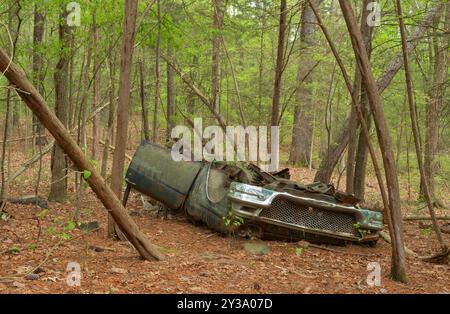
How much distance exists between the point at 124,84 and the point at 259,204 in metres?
2.39

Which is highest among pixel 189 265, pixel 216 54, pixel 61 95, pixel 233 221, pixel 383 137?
pixel 216 54

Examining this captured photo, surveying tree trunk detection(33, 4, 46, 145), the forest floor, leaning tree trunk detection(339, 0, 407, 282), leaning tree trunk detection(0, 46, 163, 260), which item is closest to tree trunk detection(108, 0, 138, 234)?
the forest floor

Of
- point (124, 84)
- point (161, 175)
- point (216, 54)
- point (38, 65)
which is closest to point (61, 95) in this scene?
point (38, 65)

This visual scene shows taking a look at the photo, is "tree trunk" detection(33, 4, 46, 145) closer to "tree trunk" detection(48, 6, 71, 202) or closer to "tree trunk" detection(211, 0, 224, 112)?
"tree trunk" detection(48, 6, 71, 202)

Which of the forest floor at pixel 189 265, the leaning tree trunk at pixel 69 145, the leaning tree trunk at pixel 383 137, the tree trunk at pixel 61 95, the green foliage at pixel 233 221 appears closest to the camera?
the leaning tree trunk at pixel 69 145

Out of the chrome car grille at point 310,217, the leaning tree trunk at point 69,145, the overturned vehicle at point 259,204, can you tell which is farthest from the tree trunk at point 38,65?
the chrome car grille at point 310,217

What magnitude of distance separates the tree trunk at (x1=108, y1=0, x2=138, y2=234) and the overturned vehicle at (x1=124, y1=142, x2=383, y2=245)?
1484mm

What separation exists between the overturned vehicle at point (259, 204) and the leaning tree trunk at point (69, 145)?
152 centimetres

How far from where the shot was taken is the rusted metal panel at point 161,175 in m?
7.36

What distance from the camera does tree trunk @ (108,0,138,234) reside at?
19.1 ft

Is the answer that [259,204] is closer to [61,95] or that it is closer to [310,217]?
[310,217]

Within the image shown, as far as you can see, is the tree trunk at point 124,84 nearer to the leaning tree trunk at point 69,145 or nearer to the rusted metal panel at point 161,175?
the leaning tree trunk at point 69,145

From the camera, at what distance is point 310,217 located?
647 cm

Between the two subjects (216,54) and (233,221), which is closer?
(233,221)
